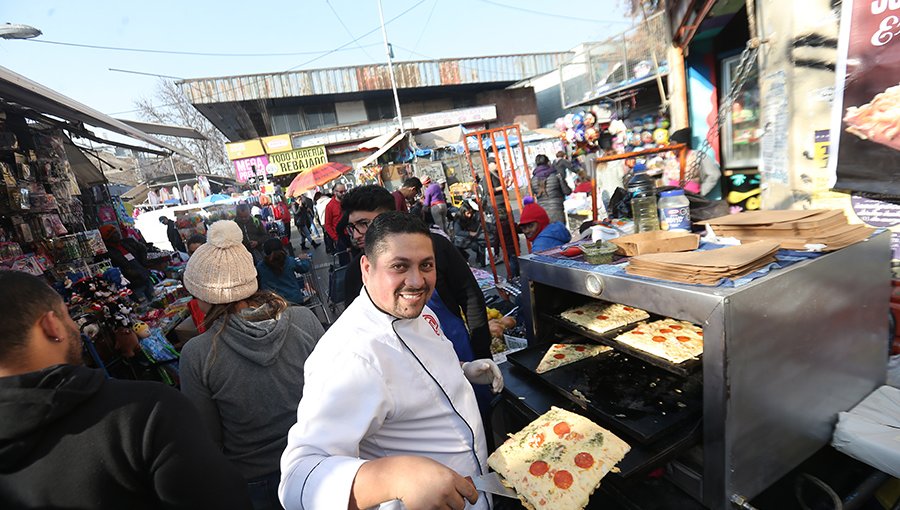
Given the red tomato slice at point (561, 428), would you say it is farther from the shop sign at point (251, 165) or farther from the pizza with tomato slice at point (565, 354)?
the shop sign at point (251, 165)

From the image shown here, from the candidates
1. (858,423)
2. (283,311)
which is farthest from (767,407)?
(283,311)

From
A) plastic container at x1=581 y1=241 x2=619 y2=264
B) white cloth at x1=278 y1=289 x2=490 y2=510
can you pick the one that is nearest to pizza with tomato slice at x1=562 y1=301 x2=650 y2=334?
plastic container at x1=581 y1=241 x2=619 y2=264

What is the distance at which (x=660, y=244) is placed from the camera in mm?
1985

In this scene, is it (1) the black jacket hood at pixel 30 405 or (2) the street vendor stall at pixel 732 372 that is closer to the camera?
(1) the black jacket hood at pixel 30 405

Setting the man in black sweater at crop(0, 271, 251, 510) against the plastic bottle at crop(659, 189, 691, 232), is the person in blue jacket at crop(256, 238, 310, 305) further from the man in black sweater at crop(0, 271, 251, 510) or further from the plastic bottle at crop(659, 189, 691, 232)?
the plastic bottle at crop(659, 189, 691, 232)

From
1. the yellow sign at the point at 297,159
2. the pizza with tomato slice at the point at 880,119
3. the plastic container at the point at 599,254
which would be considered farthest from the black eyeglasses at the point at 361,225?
the yellow sign at the point at 297,159

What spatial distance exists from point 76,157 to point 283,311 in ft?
29.3

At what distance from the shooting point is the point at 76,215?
253 inches

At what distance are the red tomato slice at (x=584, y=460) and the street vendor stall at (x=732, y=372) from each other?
0.36 feet

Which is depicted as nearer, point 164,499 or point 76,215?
point 164,499

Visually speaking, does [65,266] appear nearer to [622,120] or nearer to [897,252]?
[897,252]

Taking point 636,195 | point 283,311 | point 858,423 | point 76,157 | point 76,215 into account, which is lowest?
point 858,423

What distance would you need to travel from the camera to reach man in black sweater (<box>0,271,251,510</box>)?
1.11 meters

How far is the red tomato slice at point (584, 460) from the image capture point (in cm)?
152
